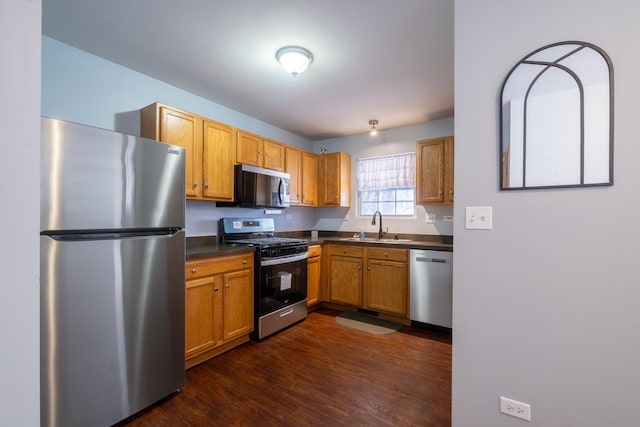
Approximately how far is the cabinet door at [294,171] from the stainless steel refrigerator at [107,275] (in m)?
1.90

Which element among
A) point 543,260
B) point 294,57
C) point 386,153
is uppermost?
point 294,57

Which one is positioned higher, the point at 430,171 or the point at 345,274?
the point at 430,171

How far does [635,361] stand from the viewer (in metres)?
1.11

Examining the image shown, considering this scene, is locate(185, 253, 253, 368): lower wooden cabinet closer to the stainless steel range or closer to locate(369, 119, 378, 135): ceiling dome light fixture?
the stainless steel range

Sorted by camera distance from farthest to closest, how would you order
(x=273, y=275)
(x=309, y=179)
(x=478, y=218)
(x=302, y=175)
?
1. (x=309, y=179)
2. (x=302, y=175)
3. (x=273, y=275)
4. (x=478, y=218)

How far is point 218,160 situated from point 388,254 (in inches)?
88.5

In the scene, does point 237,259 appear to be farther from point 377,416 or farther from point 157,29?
point 157,29

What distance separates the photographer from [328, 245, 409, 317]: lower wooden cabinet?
3.21 m

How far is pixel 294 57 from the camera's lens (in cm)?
208

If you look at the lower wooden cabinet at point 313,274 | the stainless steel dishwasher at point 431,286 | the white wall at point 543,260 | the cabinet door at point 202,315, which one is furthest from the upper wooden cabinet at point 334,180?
the white wall at point 543,260

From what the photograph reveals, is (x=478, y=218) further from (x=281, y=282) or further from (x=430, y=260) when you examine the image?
(x=281, y=282)

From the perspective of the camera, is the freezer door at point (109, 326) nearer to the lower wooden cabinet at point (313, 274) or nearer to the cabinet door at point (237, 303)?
the cabinet door at point (237, 303)

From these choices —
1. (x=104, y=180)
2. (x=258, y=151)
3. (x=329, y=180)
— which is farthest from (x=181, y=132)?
(x=329, y=180)

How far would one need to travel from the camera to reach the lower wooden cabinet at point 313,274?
3.52 m
